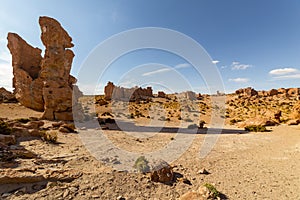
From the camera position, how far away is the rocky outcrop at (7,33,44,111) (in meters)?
22.6

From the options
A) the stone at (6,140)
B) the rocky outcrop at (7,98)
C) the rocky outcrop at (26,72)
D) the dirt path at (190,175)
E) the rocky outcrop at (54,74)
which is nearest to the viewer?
the dirt path at (190,175)

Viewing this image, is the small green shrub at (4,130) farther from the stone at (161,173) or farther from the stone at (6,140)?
the stone at (161,173)

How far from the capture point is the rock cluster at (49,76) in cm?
1909

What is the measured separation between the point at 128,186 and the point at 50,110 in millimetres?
16458

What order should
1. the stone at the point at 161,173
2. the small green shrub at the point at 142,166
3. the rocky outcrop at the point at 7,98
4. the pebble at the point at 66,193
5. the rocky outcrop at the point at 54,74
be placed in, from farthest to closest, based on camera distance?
the rocky outcrop at the point at 7,98
the rocky outcrop at the point at 54,74
the small green shrub at the point at 142,166
the stone at the point at 161,173
the pebble at the point at 66,193

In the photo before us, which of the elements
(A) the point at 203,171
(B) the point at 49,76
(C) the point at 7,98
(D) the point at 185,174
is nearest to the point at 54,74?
(B) the point at 49,76

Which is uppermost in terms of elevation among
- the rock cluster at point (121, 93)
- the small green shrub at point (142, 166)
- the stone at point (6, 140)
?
the rock cluster at point (121, 93)

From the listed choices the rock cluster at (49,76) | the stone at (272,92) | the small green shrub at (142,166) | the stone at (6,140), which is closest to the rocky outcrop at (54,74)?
the rock cluster at (49,76)

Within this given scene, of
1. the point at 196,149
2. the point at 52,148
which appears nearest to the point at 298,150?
the point at 196,149

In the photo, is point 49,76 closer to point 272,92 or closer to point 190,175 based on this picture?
point 190,175

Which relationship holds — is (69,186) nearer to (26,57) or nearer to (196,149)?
(196,149)

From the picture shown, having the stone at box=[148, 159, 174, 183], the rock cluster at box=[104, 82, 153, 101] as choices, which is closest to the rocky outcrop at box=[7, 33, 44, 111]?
the stone at box=[148, 159, 174, 183]

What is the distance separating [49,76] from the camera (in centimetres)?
1986

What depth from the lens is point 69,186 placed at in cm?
542
